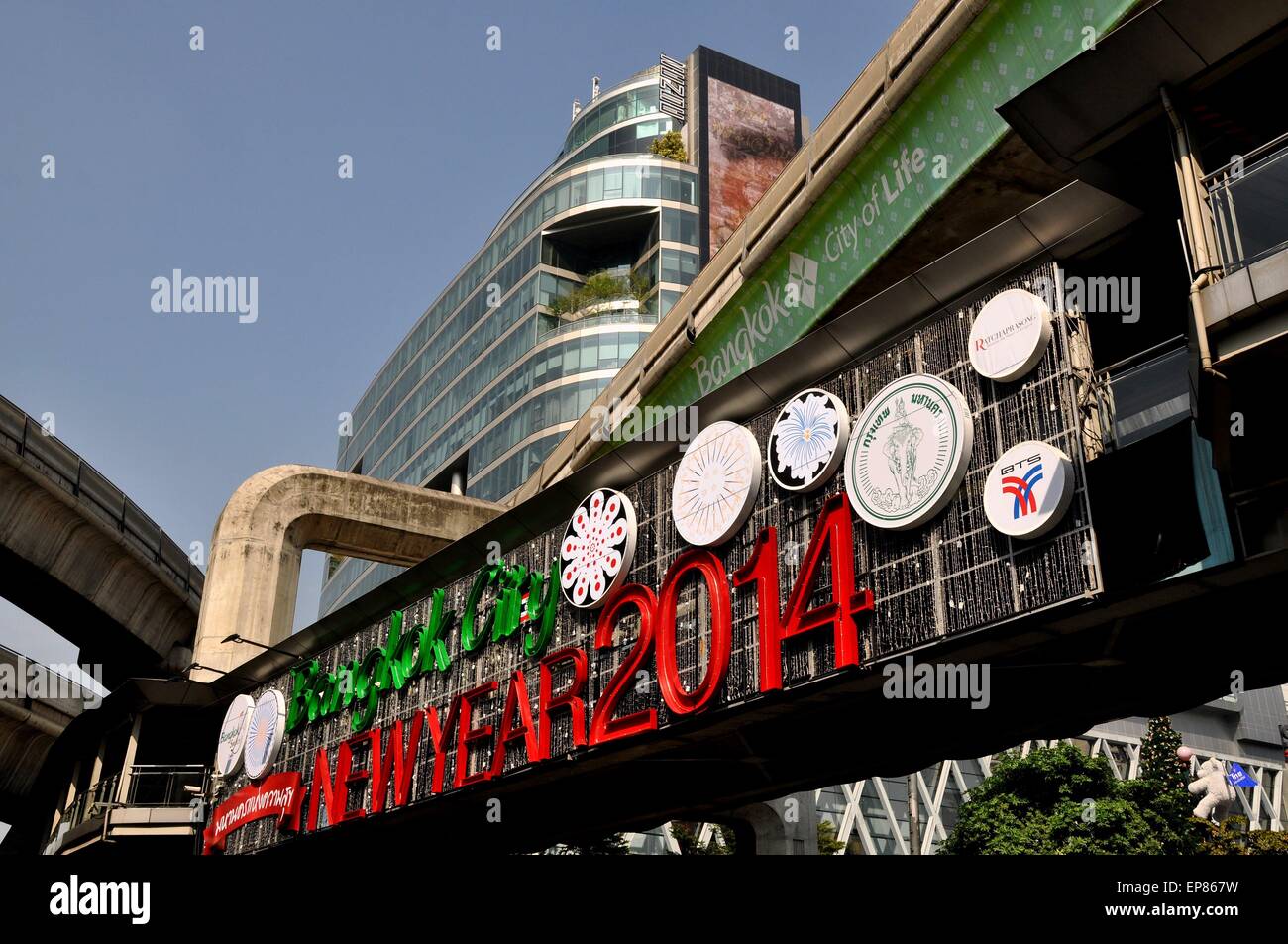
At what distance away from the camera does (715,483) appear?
17938 millimetres

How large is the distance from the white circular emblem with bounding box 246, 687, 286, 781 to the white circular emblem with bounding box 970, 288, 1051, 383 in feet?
68.5

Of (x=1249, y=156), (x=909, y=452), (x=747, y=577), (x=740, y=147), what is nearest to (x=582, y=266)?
(x=740, y=147)

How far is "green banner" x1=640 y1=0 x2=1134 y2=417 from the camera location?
16594 millimetres

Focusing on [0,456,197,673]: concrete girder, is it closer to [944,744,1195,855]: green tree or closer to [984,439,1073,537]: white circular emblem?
[984,439,1073,537]: white circular emblem

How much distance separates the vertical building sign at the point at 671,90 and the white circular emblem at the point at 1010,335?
105071 millimetres

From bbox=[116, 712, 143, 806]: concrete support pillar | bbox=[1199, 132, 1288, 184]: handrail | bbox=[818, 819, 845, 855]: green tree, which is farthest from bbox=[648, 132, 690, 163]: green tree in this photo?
bbox=[1199, 132, 1288, 184]: handrail

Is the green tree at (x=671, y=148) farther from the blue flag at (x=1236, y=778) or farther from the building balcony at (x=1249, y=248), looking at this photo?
the building balcony at (x=1249, y=248)

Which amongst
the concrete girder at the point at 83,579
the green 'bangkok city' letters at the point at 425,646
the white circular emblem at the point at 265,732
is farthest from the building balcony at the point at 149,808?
the concrete girder at the point at 83,579

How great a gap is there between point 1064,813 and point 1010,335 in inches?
1769

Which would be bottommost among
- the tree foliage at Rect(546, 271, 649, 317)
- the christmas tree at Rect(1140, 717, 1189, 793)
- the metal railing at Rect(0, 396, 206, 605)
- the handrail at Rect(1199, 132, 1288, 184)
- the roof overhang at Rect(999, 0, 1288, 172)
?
the handrail at Rect(1199, 132, 1288, 184)

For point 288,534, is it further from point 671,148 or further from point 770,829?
point 671,148

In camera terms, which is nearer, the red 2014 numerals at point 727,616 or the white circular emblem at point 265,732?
the red 2014 numerals at point 727,616

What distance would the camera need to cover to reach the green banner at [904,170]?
1659 cm
